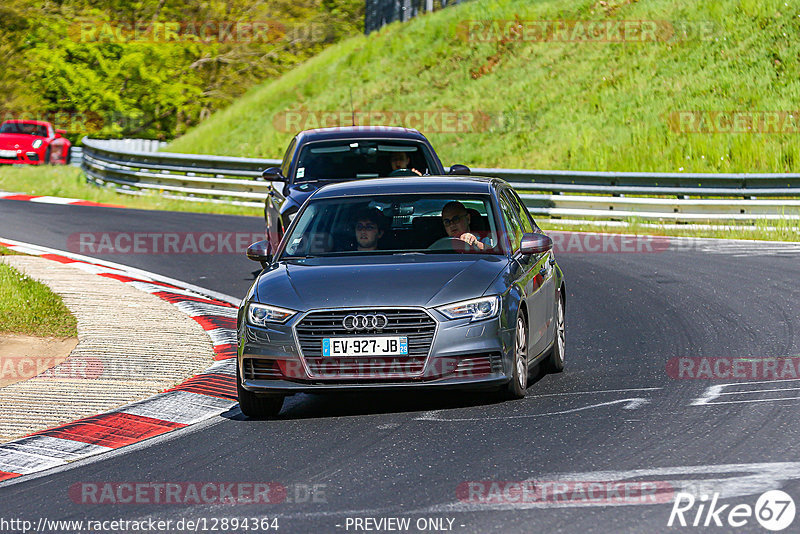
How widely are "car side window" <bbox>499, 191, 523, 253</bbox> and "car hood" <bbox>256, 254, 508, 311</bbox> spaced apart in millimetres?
487

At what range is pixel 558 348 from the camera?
955 cm

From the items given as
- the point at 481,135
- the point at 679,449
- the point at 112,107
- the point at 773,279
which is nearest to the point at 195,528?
the point at 679,449

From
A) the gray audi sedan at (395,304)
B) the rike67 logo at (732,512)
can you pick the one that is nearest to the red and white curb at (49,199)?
the gray audi sedan at (395,304)

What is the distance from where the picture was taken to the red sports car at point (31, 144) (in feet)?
126

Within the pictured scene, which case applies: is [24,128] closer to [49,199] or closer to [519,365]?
[49,199]

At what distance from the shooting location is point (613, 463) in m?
6.43

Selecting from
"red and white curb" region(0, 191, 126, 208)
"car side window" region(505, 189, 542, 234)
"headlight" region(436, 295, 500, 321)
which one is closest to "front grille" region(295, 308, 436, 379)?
"headlight" region(436, 295, 500, 321)

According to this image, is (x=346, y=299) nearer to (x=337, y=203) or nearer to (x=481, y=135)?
(x=337, y=203)

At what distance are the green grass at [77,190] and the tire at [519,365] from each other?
18.4m

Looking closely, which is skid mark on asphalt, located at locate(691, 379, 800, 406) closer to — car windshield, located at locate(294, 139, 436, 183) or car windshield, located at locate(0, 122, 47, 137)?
car windshield, located at locate(294, 139, 436, 183)

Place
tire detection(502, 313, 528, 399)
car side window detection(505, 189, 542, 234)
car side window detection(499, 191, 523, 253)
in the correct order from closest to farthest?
1. tire detection(502, 313, 528, 399)
2. car side window detection(499, 191, 523, 253)
3. car side window detection(505, 189, 542, 234)

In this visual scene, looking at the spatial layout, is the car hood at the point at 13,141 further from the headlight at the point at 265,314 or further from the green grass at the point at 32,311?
the headlight at the point at 265,314

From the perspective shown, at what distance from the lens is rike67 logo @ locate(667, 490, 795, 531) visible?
5.29 meters

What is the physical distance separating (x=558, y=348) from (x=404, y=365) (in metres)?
2.15
